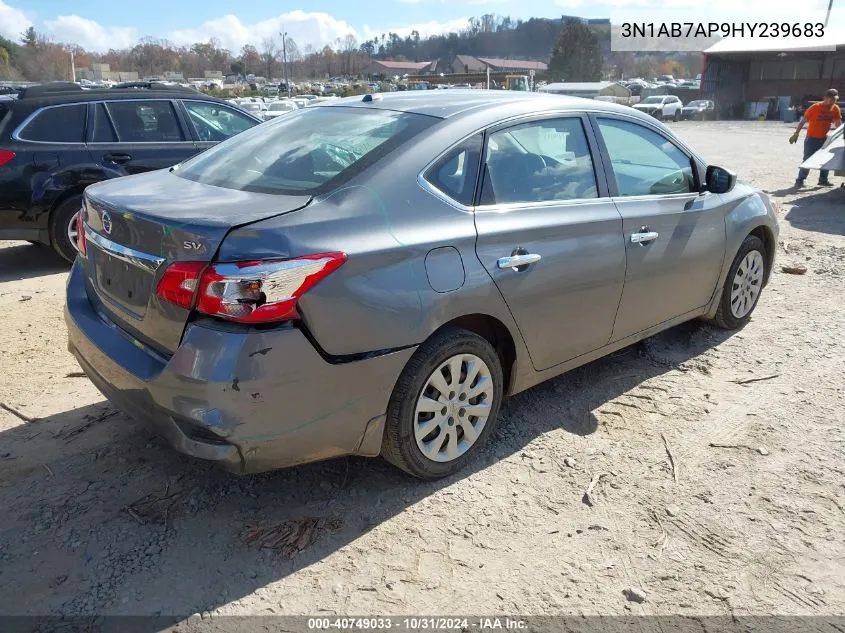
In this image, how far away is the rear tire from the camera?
655 cm

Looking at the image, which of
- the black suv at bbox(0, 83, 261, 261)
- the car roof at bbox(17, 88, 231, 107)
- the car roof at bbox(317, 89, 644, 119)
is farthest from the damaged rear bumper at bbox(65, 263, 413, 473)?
the car roof at bbox(17, 88, 231, 107)

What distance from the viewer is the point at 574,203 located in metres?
3.48

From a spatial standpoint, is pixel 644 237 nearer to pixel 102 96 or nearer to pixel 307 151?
pixel 307 151

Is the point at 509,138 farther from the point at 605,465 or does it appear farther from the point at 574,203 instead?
the point at 605,465

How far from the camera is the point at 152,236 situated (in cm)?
262

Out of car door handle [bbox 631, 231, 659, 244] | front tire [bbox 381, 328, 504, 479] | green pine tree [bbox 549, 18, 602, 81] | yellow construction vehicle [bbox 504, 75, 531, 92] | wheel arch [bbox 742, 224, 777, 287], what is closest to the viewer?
front tire [bbox 381, 328, 504, 479]

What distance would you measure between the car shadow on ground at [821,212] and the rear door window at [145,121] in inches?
307

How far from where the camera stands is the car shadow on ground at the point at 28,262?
6773 millimetres

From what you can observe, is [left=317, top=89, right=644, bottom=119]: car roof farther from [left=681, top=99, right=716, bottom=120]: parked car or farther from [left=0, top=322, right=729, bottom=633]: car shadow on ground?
[left=681, top=99, right=716, bottom=120]: parked car

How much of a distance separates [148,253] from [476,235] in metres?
1.33

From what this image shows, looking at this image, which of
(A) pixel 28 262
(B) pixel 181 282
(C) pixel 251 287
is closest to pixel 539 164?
(C) pixel 251 287

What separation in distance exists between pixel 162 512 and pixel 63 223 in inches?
184

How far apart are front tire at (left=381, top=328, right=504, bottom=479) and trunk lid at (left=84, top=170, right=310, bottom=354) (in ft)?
2.75

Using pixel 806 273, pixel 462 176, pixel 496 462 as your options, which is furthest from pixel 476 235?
pixel 806 273
